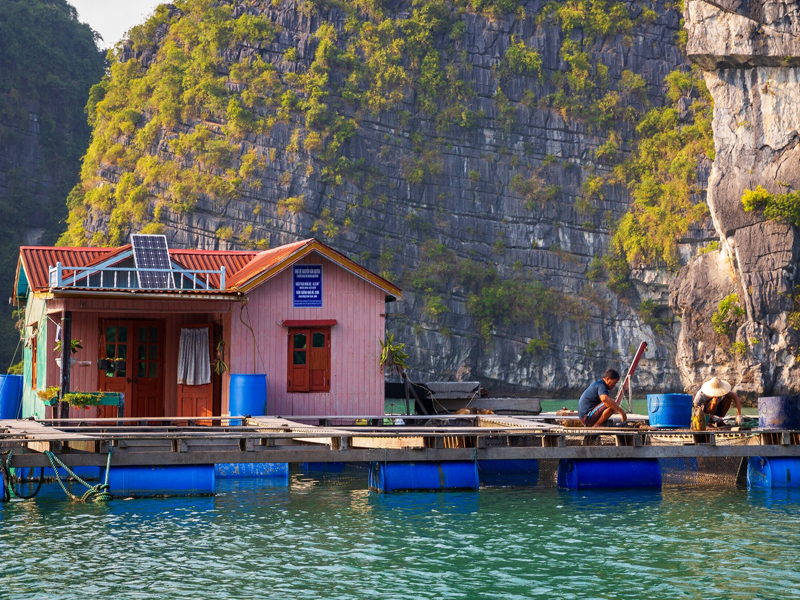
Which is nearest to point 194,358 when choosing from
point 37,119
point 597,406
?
point 597,406

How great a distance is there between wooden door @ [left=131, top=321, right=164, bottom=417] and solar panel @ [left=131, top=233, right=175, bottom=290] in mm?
1229

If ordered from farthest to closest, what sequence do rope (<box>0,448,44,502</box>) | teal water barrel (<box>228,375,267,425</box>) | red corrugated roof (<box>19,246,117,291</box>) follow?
1. red corrugated roof (<box>19,246,117,291</box>)
2. teal water barrel (<box>228,375,267,425</box>)
3. rope (<box>0,448,44,502</box>)

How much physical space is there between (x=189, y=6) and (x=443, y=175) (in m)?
28.8

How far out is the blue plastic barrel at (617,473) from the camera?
17.9 meters

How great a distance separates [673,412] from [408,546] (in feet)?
25.2

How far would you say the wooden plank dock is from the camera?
1614 cm

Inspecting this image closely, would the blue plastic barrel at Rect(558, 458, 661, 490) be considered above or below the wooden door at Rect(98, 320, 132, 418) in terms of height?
below

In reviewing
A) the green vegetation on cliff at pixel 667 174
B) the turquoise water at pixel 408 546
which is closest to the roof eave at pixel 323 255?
the turquoise water at pixel 408 546

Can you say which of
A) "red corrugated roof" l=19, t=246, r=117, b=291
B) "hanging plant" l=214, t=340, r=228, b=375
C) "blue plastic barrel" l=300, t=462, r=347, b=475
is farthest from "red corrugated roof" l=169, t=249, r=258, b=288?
"blue plastic barrel" l=300, t=462, r=347, b=475

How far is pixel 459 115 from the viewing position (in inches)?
3440

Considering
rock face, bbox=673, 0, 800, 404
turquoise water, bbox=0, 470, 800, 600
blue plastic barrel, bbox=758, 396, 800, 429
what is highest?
rock face, bbox=673, 0, 800, 404

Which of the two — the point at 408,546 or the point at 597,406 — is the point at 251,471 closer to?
the point at 597,406

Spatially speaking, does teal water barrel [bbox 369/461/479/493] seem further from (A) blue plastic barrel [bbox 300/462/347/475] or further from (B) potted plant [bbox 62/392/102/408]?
(B) potted plant [bbox 62/392/102/408]

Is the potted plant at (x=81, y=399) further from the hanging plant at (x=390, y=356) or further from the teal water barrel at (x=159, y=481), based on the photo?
the hanging plant at (x=390, y=356)
